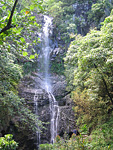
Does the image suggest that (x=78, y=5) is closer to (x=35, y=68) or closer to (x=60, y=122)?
(x=35, y=68)

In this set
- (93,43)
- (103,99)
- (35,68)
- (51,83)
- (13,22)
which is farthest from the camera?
(35,68)

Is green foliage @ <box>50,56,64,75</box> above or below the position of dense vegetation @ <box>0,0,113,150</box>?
above

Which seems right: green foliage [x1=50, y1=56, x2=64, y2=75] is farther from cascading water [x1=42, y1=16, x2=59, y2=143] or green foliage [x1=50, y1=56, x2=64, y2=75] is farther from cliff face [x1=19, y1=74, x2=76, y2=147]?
cliff face [x1=19, y1=74, x2=76, y2=147]

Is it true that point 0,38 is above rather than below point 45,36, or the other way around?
below

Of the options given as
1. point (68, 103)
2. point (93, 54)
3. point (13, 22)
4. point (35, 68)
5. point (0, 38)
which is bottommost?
point (68, 103)

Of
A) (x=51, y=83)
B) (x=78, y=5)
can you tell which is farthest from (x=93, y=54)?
(x=78, y=5)

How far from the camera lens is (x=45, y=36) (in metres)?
18.7

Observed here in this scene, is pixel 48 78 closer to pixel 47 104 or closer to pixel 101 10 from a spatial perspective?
pixel 47 104

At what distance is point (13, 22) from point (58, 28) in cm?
A: 1850

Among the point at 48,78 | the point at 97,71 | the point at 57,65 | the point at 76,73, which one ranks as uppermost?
the point at 57,65

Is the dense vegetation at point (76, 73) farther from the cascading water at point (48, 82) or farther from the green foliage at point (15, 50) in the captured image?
the cascading water at point (48, 82)

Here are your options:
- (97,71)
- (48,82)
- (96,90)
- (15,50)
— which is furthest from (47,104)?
A: (15,50)

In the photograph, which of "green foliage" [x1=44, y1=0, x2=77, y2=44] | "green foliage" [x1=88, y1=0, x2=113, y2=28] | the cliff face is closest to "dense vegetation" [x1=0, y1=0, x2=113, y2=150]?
the cliff face

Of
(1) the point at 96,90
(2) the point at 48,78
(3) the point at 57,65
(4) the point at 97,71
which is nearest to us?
(4) the point at 97,71
